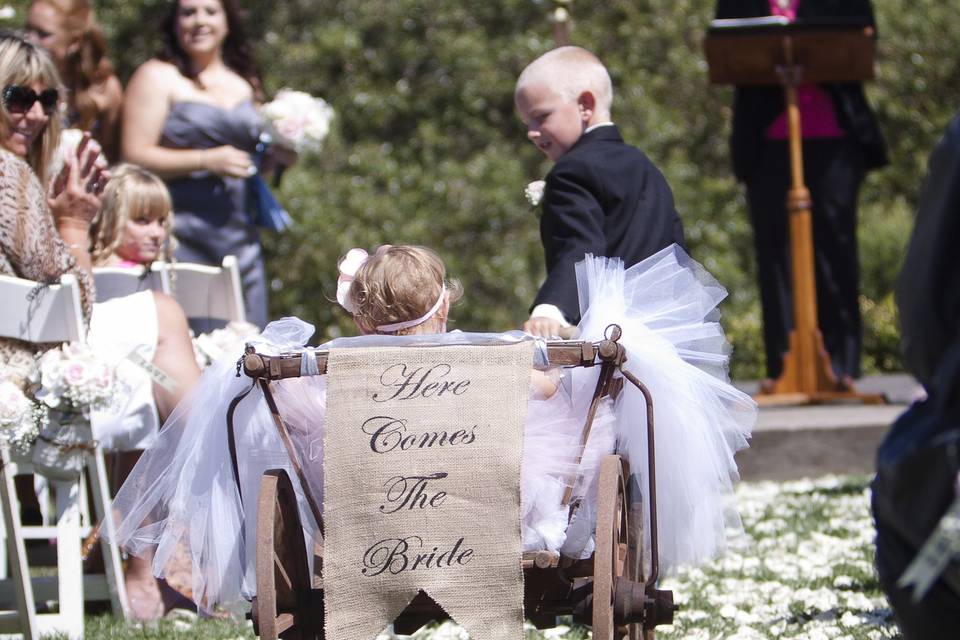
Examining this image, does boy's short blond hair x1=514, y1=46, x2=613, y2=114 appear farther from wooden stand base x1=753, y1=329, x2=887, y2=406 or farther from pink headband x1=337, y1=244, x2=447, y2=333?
wooden stand base x1=753, y1=329, x2=887, y2=406

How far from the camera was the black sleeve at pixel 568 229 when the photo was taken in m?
4.36

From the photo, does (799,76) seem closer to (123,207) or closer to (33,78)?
(123,207)

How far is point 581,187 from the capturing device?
459 cm

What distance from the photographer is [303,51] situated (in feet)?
42.9

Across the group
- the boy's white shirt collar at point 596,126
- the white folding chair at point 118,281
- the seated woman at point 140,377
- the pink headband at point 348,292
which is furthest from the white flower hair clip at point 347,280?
the white folding chair at point 118,281

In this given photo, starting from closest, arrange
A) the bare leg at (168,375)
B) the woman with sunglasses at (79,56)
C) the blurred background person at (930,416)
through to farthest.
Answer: the blurred background person at (930,416), the bare leg at (168,375), the woman with sunglasses at (79,56)

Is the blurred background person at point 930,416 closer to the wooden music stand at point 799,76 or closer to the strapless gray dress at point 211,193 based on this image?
the strapless gray dress at point 211,193

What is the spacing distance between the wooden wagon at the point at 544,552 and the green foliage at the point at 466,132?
29.0ft

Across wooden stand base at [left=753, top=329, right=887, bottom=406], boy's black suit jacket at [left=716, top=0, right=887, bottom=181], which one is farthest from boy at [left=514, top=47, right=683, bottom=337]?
boy's black suit jacket at [left=716, top=0, right=887, bottom=181]

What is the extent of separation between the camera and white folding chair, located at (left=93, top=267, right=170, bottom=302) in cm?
568

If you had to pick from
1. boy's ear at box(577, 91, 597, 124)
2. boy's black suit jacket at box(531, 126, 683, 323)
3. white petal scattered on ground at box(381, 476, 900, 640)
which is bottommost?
white petal scattered on ground at box(381, 476, 900, 640)

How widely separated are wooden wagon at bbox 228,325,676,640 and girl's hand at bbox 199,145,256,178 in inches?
145

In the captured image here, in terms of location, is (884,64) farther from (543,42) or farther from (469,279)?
(469,279)

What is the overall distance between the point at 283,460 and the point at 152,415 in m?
1.85
